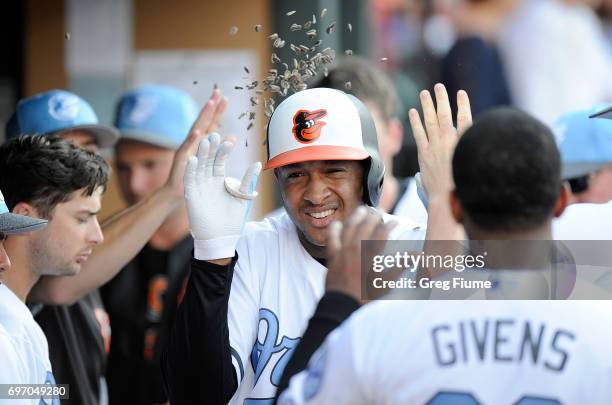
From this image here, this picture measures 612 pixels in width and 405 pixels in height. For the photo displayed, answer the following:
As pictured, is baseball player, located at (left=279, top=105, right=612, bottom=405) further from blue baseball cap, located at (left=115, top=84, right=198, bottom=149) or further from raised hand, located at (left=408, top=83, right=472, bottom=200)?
blue baseball cap, located at (left=115, top=84, right=198, bottom=149)

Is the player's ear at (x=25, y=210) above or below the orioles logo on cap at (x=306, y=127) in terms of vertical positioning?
below

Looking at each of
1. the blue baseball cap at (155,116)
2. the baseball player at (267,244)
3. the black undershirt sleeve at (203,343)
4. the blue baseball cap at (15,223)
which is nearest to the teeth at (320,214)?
the baseball player at (267,244)

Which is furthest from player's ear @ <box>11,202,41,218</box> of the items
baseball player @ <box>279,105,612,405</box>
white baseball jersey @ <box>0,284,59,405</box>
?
baseball player @ <box>279,105,612,405</box>

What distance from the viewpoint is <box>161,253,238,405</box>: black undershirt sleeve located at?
3402 mm

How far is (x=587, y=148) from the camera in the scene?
4684 millimetres

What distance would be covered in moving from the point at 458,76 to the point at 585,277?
16.1 ft

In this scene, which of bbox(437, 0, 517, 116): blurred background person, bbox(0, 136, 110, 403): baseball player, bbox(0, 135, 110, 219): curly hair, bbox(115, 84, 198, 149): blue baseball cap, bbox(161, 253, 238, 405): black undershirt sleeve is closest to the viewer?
bbox(161, 253, 238, 405): black undershirt sleeve

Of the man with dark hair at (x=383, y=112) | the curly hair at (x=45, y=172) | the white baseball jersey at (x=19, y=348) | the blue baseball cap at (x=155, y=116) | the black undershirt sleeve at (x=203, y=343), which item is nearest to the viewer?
the white baseball jersey at (x=19, y=348)

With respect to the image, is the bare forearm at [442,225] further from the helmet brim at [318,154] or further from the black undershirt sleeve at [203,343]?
the black undershirt sleeve at [203,343]

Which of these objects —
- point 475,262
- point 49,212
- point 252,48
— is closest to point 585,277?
point 475,262

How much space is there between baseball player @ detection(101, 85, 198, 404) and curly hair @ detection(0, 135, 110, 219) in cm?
121

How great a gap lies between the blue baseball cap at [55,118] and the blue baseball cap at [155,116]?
2.40 ft

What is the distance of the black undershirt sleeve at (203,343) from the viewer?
3.40 meters

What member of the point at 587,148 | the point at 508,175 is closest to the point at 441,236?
the point at 508,175
